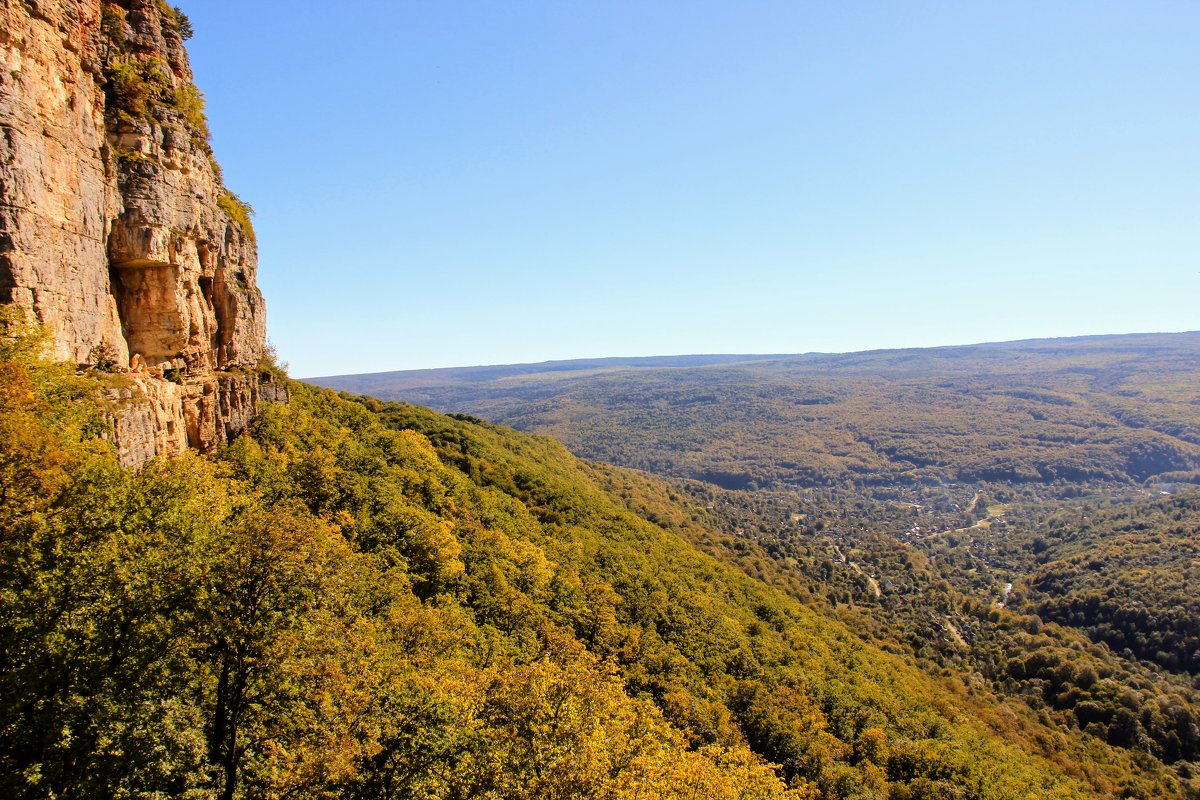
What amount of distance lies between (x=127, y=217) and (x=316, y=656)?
21332mm

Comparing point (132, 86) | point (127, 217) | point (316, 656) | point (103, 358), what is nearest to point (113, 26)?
point (132, 86)

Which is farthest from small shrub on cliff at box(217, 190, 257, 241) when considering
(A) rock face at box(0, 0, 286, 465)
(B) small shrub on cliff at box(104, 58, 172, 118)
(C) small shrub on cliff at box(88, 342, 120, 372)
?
(C) small shrub on cliff at box(88, 342, 120, 372)

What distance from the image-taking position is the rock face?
1847 centimetres

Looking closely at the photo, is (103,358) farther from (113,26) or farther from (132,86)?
(113,26)

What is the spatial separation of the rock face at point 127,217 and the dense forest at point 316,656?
2.48m

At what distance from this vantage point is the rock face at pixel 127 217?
60.6 feet

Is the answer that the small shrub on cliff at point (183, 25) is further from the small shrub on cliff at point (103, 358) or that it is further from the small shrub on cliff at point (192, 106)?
the small shrub on cliff at point (103, 358)

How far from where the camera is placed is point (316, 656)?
583 inches

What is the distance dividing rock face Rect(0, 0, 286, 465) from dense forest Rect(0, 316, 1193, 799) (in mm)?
2485

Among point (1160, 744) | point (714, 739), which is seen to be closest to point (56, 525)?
point (714, 739)

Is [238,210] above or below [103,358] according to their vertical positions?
above

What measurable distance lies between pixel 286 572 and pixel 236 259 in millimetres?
27361

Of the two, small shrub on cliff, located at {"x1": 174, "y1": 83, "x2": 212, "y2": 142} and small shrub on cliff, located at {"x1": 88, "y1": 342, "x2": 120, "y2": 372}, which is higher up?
small shrub on cliff, located at {"x1": 174, "y1": 83, "x2": 212, "y2": 142}

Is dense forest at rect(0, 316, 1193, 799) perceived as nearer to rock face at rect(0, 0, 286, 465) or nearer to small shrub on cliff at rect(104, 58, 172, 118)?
rock face at rect(0, 0, 286, 465)
